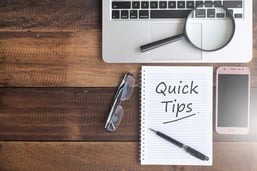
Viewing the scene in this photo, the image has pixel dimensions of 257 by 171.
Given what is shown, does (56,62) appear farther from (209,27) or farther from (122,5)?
(209,27)

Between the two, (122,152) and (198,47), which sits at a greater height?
(198,47)

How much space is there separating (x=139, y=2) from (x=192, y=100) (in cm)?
22

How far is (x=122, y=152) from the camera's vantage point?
2.97 feet

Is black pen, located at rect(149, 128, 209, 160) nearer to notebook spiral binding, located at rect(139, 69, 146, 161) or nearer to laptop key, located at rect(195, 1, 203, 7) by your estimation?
notebook spiral binding, located at rect(139, 69, 146, 161)

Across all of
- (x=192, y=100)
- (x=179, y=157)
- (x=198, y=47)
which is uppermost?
(x=198, y=47)

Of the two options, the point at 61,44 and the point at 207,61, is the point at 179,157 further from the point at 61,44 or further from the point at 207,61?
the point at 61,44

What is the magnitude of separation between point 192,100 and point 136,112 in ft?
0.37

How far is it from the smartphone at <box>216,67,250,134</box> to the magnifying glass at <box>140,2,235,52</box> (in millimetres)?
57

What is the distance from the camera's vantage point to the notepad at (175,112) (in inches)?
35.0

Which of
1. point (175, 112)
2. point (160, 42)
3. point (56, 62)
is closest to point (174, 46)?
point (160, 42)

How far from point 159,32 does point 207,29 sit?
92 mm

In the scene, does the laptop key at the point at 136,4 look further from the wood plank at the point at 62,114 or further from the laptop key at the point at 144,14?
the wood plank at the point at 62,114

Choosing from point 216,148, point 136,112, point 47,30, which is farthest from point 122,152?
point 47,30

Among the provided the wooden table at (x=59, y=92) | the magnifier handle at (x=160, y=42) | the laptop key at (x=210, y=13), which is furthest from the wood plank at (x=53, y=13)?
the laptop key at (x=210, y=13)
